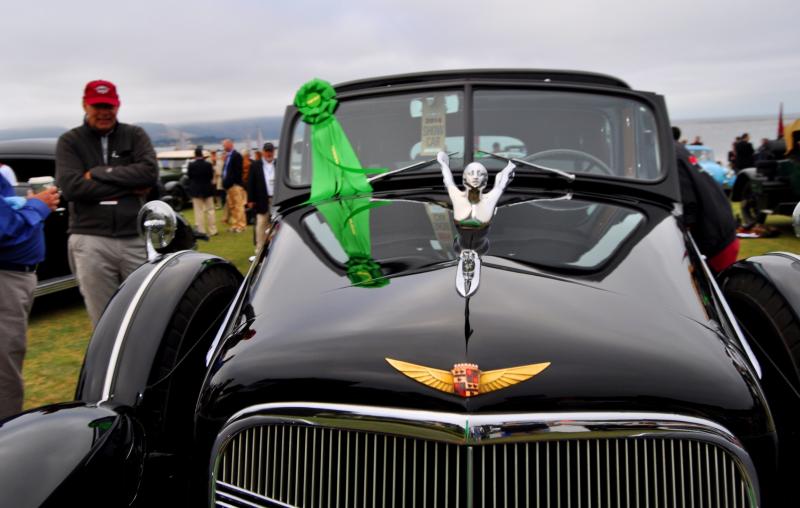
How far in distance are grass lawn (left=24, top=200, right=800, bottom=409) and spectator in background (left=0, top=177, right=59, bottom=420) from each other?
106 cm

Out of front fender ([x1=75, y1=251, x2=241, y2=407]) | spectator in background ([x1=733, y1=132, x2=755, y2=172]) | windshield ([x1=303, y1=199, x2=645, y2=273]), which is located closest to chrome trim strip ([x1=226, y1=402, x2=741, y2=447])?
windshield ([x1=303, y1=199, x2=645, y2=273])

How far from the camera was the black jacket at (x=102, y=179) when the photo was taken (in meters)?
4.26

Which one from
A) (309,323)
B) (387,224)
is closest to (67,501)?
(309,323)

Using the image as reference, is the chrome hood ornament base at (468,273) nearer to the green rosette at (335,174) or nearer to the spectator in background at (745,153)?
the green rosette at (335,174)

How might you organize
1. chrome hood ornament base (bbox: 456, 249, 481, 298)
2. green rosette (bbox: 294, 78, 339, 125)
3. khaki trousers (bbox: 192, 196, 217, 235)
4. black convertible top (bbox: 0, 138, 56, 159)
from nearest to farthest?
1. chrome hood ornament base (bbox: 456, 249, 481, 298)
2. green rosette (bbox: 294, 78, 339, 125)
3. black convertible top (bbox: 0, 138, 56, 159)
4. khaki trousers (bbox: 192, 196, 217, 235)

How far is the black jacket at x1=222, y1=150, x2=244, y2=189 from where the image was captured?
13188 millimetres

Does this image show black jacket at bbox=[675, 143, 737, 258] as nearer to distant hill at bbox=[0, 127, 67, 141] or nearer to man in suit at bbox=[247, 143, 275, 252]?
distant hill at bbox=[0, 127, 67, 141]

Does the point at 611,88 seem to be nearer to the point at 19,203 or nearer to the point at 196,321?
the point at 196,321

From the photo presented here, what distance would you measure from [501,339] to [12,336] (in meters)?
3.06

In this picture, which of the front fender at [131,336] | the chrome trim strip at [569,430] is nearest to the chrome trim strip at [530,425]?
the chrome trim strip at [569,430]

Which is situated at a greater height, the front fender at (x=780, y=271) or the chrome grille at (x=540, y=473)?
the front fender at (x=780, y=271)

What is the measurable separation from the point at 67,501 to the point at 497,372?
3.81ft

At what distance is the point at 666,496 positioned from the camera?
1.56 meters

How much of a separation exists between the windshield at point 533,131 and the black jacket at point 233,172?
1049 centimetres
